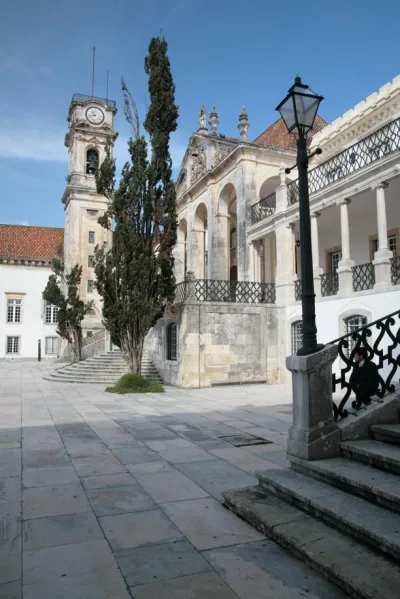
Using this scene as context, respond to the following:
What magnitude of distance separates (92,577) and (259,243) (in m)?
18.4

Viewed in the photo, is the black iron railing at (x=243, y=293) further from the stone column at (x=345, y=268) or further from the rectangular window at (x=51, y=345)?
the rectangular window at (x=51, y=345)

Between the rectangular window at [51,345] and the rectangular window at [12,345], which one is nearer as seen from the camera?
the rectangular window at [12,345]

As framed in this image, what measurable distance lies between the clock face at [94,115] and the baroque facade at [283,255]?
71.1 feet

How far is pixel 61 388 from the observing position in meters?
15.6

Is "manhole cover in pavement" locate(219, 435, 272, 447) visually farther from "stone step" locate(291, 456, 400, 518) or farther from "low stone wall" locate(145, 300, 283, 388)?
"low stone wall" locate(145, 300, 283, 388)

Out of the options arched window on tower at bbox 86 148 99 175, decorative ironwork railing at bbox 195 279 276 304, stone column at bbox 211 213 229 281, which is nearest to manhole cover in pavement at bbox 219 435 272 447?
decorative ironwork railing at bbox 195 279 276 304

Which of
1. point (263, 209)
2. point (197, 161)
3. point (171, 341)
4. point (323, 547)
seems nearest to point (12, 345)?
point (197, 161)

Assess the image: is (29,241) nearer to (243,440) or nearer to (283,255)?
(283,255)

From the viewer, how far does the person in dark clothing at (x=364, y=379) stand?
16.5 ft

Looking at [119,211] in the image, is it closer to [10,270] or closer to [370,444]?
[370,444]

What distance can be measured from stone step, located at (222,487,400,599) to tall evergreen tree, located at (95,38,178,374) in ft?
36.5

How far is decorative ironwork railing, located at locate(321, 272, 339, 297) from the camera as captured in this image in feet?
51.5

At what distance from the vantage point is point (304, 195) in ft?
17.3

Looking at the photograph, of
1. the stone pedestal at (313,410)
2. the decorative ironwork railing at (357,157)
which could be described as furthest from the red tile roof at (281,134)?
the stone pedestal at (313,410)
